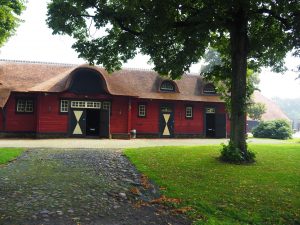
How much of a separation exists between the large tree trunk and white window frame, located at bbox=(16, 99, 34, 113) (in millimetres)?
17437

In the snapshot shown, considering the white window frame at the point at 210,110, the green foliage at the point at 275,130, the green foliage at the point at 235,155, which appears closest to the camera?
the green foliage at the point at 235,155

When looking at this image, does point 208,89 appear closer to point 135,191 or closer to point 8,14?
point 8,14

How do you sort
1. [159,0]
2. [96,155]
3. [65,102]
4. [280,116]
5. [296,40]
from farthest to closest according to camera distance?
[280,116] → [65,102] → [96,155] → [159,0] → [296,40]

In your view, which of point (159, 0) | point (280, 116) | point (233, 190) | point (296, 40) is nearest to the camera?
point (233, 190)

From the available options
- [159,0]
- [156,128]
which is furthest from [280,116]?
[159,0]

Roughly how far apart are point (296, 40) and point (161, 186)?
7359 millimetres

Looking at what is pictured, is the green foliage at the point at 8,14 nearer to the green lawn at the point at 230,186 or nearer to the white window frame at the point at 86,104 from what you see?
the white window frame at the point at 86,104

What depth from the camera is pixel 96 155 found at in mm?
15773

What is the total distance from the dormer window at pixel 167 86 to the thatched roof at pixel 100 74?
0.41m

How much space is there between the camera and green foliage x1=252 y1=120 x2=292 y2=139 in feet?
113

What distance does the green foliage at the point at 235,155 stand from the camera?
14.0 m

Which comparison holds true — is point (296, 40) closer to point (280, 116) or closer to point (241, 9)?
point (241, 9)

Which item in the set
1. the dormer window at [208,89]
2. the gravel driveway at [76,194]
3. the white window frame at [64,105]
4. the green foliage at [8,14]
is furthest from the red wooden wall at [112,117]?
the gravel driveway at [76,194]

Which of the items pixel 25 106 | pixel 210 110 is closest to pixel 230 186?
pixel 25 106
